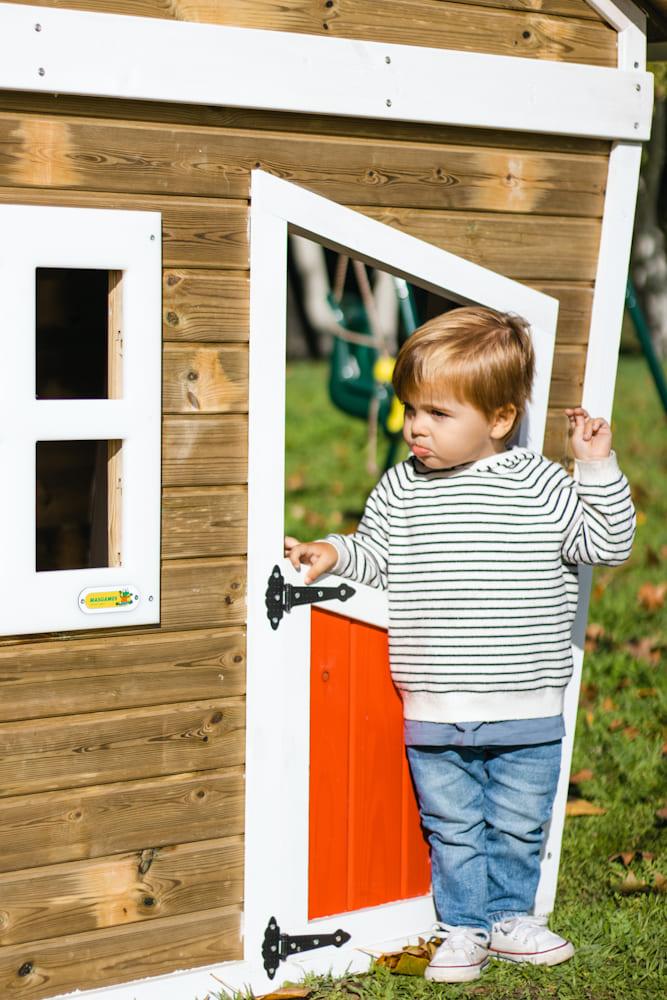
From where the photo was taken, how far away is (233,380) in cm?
316

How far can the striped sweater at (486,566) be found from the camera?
332 centimetres

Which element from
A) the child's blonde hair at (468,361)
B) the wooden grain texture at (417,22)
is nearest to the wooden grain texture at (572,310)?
the child's blonde hair at (468,361)

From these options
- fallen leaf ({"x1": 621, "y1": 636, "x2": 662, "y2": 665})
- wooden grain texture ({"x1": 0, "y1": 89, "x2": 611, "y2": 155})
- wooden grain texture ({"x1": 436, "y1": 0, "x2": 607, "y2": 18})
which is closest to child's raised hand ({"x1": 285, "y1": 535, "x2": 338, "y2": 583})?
wooden grain texture ({"x1": 0, "y1": 89, "x2": 611, "y2": 155})

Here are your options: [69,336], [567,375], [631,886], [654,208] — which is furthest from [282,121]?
[654,208]

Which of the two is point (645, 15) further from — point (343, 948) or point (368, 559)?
point (343, 948)

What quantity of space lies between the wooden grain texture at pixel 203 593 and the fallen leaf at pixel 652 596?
13.4 ft

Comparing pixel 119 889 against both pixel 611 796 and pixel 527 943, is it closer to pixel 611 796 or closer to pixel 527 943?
pixel 527 943

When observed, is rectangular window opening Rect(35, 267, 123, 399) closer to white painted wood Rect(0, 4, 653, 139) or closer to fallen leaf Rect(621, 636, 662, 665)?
white painted wood Rect(0, 4, 653, 139)

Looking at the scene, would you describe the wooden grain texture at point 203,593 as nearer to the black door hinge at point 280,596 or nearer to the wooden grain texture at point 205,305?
the black door hinge at point 280,596

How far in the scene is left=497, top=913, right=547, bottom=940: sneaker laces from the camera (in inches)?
138

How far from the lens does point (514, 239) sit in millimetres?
3486

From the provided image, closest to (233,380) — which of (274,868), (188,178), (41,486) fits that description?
(188,178)

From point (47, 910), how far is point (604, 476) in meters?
1.76

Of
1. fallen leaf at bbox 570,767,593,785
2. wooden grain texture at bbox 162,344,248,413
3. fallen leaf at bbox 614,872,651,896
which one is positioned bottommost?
fallen leaf at bbox 614,872,651,896
